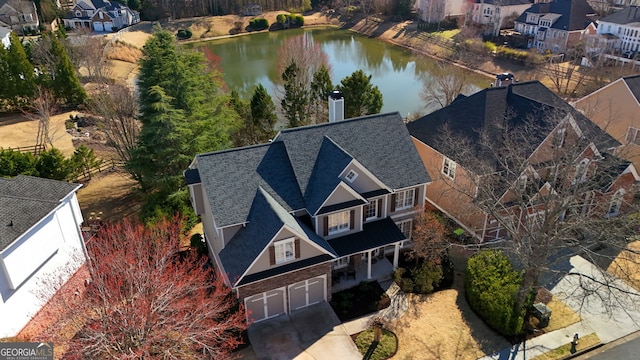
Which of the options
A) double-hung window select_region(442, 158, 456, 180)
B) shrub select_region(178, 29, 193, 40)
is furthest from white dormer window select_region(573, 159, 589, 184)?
shrub select_region(178, 29, 193, 40)

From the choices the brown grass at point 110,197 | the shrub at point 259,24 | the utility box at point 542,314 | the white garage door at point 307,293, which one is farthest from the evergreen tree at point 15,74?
the shrub at point 259,24

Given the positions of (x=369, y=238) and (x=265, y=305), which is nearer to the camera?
(x=265, y=305)

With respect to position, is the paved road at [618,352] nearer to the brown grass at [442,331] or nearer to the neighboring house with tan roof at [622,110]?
the brown grass at [442,331]

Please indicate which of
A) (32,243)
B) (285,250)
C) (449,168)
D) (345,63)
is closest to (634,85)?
(449,168)

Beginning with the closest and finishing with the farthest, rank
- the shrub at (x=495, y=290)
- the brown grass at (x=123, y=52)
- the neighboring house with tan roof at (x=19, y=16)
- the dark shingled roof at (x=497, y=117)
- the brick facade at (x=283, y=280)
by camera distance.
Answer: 1. the brick facade at (x=283, y=280)
2. the shrub at (x=495, y=290)
3. the dark shingled roof at (x=497, y=117)
4. the brown grass at (x=123, y=52)
5. the neighboring house with tan roof at (x=19, y=16)

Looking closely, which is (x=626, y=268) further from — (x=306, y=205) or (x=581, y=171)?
(x=306, y=205)
